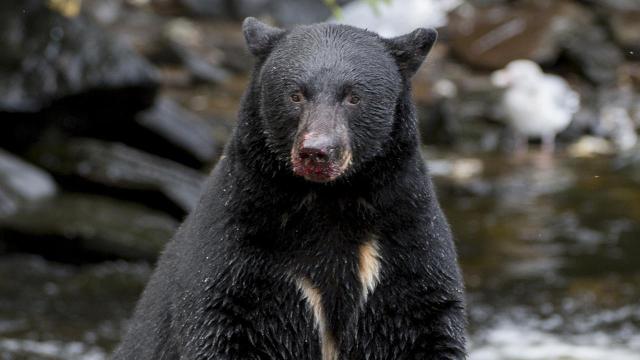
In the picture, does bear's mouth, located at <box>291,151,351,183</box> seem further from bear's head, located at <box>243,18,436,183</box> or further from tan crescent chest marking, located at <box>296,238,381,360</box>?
tan crescent chest marking, located at <box>296,238,381,360</box>

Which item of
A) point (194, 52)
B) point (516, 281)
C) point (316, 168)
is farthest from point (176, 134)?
point (316, 168)

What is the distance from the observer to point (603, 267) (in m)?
11.7

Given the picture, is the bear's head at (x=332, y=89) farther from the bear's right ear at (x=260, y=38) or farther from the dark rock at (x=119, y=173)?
the dark rock at (x=119, y=173)

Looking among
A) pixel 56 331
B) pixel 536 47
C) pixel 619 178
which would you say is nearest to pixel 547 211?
pixel 619 178

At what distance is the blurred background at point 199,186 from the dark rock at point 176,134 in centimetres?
2

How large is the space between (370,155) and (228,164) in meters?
0.58

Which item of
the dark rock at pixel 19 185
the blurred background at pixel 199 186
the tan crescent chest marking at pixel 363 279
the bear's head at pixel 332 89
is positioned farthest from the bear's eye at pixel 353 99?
the dark rock at pixel 19 185

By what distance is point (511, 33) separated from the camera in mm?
21047

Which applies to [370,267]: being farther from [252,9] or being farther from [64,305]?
[252,9]

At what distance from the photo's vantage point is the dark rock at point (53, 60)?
12.3 meters

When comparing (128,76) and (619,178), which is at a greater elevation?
(619,178)

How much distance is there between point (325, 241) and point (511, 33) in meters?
16.7

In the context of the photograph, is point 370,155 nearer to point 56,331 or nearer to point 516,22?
point 56,331

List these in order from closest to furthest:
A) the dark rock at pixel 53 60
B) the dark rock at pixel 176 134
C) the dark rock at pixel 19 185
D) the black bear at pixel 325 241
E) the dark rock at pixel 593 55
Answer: the black bear at pixel 325 241 → the dark rock at pixel 19 185 → the dark rock at pixel 53 60 → the dark rock at pixel 176 134 → the dark rock at pixel 593 55
